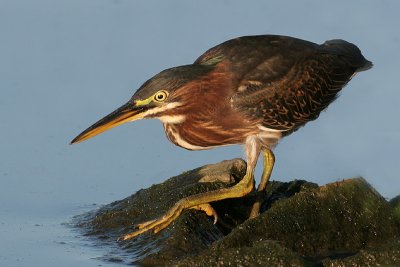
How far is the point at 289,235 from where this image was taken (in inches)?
259

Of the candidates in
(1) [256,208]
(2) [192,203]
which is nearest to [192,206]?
(2) [192,203]

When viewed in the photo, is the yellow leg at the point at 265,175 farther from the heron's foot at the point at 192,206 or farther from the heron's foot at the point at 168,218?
the heron's foot at the point at 168,218

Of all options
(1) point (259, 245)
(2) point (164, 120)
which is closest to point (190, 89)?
(2) point (164, 120)

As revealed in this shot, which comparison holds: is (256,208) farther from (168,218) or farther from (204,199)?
(168,218)

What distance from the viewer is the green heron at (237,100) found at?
7.38 m

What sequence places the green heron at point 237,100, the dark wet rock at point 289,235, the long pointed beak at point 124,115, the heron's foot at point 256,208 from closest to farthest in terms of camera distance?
1. the dark wet rock at point 289,235
2. the long pointed beak at point 124,115
3. the green heron at point 237,100
4. the heron's foot at point 256,208

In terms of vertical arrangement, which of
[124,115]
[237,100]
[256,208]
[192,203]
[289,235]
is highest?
[124,115]

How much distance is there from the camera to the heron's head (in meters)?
7.25

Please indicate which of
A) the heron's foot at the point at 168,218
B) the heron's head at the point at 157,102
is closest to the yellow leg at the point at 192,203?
→ the heron's foot at the point at 168,218

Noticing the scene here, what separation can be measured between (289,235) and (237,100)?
172cm

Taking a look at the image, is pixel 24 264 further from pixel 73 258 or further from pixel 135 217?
pixel 135 217

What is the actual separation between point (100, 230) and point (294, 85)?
2.34 m

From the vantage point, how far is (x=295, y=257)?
5.71m

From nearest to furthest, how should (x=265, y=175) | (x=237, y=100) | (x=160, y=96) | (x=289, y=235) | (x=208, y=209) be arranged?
1. (x=289, y=235)
2. (x=160, y=96)
3. (x=208, y=209)
4. (x=237, y=100)
5. (x=265, y=175)
